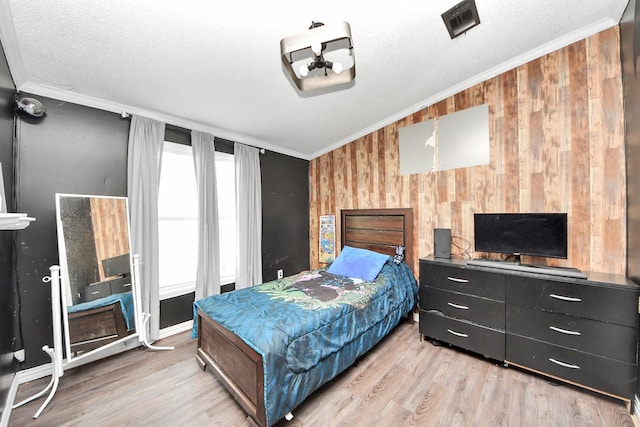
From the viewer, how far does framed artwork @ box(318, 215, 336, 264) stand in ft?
12.8

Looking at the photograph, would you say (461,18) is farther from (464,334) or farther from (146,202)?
(146,202)

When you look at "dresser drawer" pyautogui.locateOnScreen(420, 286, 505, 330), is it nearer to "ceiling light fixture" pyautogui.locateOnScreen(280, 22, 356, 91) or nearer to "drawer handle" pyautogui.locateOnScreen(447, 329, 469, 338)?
"drawer handle" pyautogui.locateOnScreen(447, 329, 469, 338)

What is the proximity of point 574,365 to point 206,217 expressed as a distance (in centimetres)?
352

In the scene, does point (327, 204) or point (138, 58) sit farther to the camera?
point (327, 204)

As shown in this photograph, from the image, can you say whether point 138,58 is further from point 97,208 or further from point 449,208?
point 449,208

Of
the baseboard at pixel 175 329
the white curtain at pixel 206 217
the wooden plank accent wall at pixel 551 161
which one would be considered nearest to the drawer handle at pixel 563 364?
the wooden plank accent wall at pixel 551 161

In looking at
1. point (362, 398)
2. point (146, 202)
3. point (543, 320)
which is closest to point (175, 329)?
point (146, 202)

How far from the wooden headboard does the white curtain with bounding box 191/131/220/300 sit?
5.95 feet

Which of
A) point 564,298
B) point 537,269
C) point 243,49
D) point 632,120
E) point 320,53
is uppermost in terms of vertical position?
point 243,49

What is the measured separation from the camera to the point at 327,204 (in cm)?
400

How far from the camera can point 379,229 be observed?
3348mm

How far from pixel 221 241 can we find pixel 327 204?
1720mm

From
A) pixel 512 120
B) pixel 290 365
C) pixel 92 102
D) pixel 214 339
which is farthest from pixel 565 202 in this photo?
pixel 92 102

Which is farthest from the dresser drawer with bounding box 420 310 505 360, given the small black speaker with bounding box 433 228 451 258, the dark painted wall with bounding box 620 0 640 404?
the dark painted wall with bounding box 620 0 640 404
